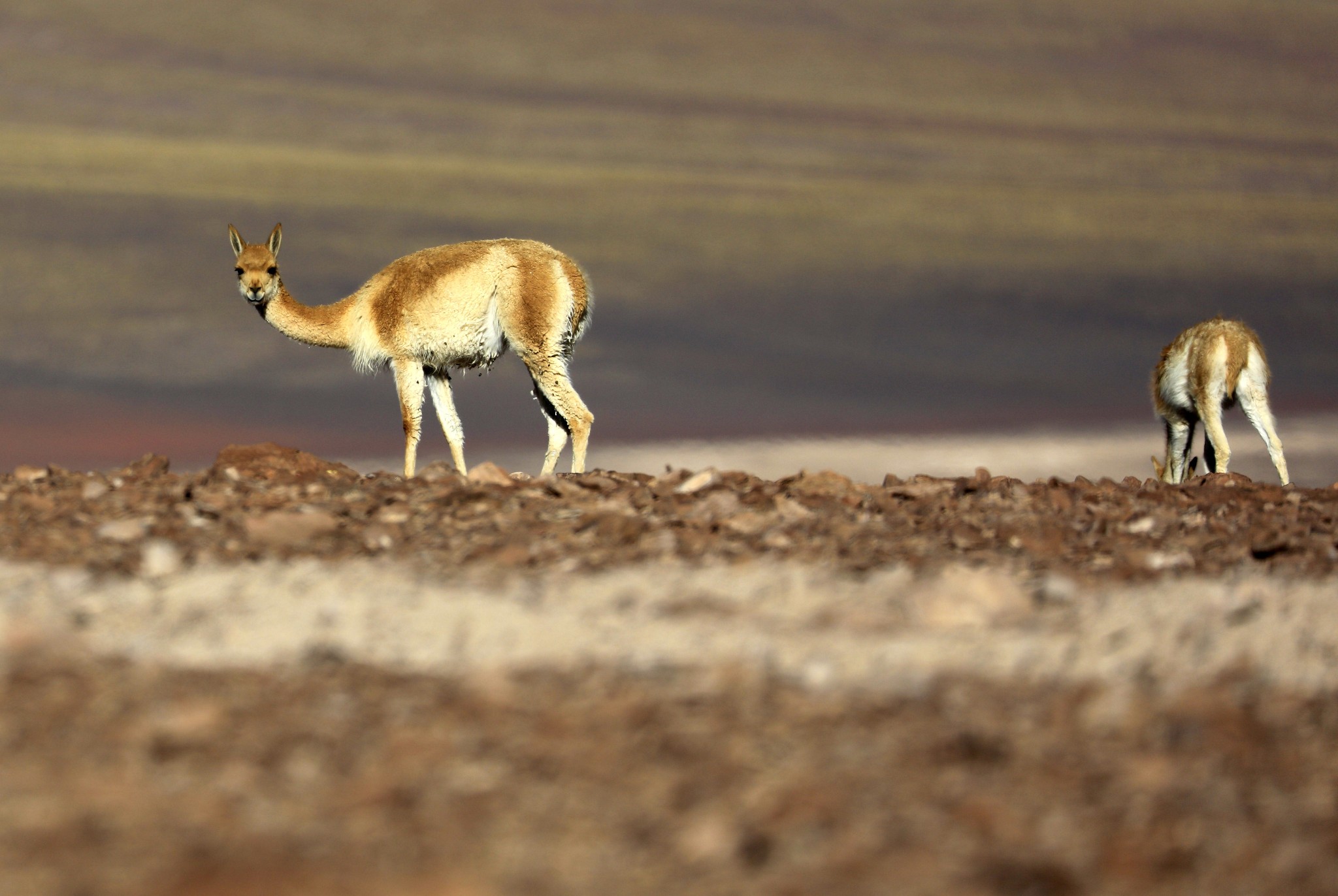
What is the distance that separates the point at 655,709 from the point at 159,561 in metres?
3.43

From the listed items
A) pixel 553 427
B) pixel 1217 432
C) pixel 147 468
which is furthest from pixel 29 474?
pixel 1217 432

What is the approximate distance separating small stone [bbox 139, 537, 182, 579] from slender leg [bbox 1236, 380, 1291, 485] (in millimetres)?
13941

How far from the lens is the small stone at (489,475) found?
30.0ft

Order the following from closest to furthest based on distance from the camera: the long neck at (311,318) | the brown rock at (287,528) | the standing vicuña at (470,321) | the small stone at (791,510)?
the brown rock at (287,528), the small stone at (791,510), the standing vicuña at (470,321), the long neck at (311,318)

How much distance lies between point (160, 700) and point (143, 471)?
5.96m

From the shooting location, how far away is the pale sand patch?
4.86 metres

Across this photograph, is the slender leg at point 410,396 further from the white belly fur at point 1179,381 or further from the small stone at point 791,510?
the white belly fur at point 1179,381

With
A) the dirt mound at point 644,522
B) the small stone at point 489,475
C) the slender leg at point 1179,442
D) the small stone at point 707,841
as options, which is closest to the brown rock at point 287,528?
the dirt mound at point 644,522

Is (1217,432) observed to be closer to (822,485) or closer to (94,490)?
(822,485)

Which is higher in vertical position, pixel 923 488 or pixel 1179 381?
pixel 1179 381

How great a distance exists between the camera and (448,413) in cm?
1385

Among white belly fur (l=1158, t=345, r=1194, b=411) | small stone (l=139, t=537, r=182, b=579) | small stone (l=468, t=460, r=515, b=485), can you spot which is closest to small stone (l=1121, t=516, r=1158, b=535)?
small stone (l=468, t=460, r=515, b=485)

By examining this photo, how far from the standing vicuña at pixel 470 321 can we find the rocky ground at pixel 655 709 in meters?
5.64

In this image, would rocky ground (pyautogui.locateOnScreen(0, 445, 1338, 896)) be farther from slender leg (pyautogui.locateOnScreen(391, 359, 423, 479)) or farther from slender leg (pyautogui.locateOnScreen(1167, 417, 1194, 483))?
slender leg (pyautogui.locateOnScreen(1167, 417, 1194, 483))
